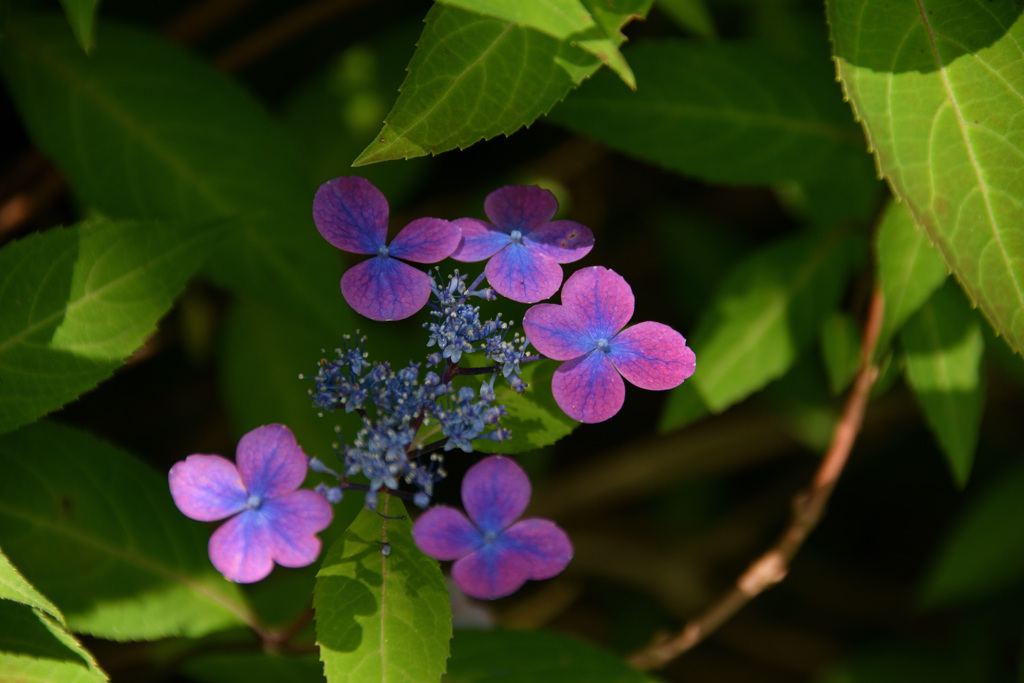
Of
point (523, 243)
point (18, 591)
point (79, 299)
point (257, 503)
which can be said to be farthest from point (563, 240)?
→ point (18, 591)

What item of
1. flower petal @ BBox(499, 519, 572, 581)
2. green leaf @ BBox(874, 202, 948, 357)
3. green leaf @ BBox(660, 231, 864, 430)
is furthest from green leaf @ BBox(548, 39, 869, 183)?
flower petal @ BBox(499, 519, 572, 581)

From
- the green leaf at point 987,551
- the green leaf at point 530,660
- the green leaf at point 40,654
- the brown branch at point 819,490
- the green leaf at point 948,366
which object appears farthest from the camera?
the green leaf at point 987,551

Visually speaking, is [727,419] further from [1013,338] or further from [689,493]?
[1013,338]

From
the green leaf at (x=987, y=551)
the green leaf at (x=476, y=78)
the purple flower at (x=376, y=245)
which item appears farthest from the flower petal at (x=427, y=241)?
the green leaf at (x=987, y=551)

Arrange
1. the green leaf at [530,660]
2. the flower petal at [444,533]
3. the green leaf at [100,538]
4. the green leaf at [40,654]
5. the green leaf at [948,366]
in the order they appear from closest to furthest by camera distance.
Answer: the flower petal at [444,533]
the green leaf at [40,654]
the green leaf at [100,538]
the green leaf at [530,660]
the green leaf at [948,366]

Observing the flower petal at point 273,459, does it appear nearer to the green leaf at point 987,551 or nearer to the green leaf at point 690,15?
the green leaf at point 690,15
